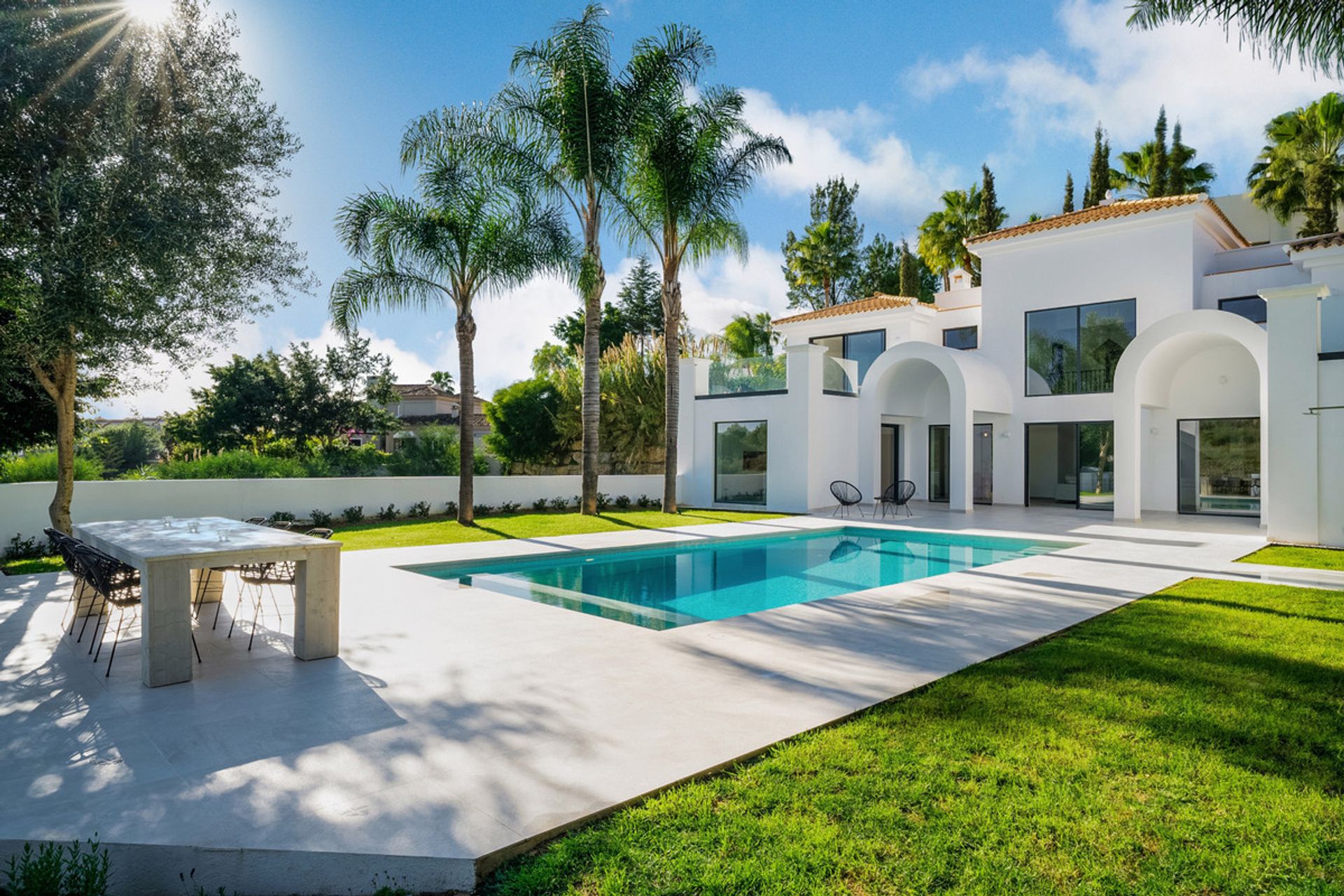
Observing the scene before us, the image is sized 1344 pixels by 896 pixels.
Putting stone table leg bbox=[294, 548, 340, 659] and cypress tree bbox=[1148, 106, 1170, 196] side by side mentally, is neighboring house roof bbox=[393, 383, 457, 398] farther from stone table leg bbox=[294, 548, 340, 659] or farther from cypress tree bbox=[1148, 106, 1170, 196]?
stone table leg bbox=[294, 548, 340, 659]

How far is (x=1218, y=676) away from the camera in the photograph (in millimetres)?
5609

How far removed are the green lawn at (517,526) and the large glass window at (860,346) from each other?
8.17 meters

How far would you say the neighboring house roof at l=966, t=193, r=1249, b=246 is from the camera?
19.0 metres

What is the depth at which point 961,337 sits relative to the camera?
24.9 metres

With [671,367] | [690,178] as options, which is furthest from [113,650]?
[690,178]

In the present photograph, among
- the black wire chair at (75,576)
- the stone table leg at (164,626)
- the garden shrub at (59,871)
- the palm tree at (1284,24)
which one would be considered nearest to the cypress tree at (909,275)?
the palm tree at (1284,24)

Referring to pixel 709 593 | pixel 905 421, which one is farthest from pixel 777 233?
pixel 709 593

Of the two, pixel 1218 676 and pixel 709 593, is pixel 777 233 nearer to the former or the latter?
pixel 709 593

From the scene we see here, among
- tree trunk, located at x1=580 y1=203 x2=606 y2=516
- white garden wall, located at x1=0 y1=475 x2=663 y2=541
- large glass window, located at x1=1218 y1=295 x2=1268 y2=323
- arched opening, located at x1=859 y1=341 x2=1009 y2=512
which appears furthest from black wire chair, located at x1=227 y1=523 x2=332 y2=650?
large glass window, located at x1=1218 y1=295 x2=1268 y2=323

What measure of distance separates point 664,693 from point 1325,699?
429 centimetres

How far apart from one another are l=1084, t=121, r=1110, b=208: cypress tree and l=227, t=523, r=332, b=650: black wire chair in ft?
109

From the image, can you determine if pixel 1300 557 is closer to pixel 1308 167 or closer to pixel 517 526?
pixel 517 526

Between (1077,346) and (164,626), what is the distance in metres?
21.3

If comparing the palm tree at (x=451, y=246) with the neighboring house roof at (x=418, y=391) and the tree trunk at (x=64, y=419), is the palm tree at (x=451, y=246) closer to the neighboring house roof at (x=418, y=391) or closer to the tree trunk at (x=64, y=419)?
the tree trunk at (x=64, y=419)
